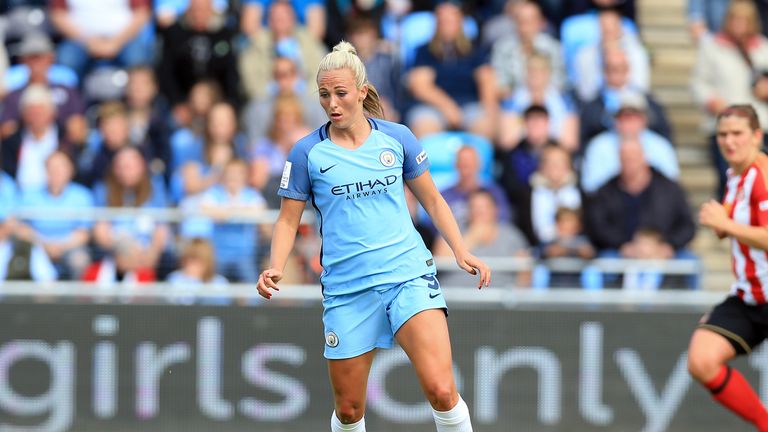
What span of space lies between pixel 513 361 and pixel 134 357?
3.01 m

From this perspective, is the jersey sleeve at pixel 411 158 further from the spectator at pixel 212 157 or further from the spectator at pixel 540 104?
the spectator at pixel 540 104

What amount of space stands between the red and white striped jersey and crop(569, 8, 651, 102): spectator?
14.2ft

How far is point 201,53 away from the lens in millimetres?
13375

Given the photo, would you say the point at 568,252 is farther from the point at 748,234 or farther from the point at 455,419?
the point at 455,419

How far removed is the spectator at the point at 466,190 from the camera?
11820mm

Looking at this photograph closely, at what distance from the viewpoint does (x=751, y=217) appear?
862 centimetres

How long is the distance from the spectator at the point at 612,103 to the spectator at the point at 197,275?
144 inches

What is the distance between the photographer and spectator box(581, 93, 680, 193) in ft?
40.4

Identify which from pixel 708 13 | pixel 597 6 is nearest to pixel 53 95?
pixel 597 6

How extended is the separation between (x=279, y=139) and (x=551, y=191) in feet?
8.07

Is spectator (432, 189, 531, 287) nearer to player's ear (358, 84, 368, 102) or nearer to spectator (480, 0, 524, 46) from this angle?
spectator (480, 0, 524, 46)

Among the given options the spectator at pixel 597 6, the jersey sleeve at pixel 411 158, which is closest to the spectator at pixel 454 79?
the spectator at pixel 597 6

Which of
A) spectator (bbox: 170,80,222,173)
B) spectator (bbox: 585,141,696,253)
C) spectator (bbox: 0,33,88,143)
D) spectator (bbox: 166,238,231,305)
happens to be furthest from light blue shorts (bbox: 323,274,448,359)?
spectator (bbox: 0,33,88,143)

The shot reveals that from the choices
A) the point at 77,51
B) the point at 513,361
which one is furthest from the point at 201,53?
the point at 513,361
